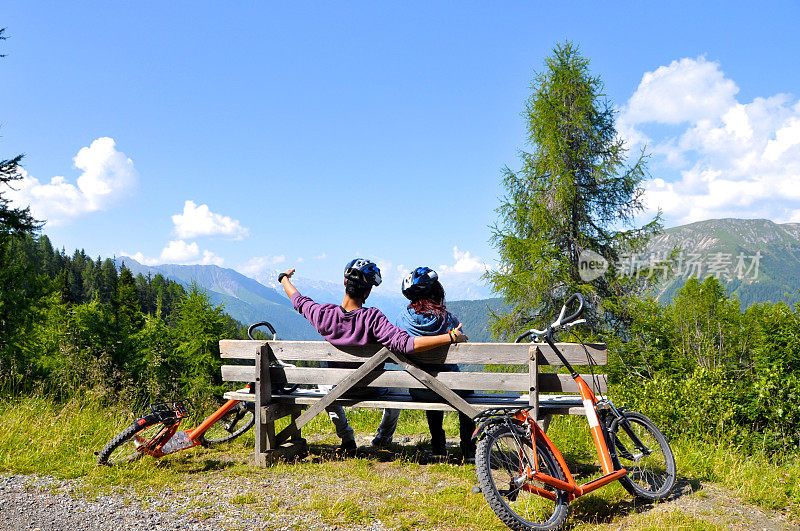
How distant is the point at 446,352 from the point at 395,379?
0.60 meters

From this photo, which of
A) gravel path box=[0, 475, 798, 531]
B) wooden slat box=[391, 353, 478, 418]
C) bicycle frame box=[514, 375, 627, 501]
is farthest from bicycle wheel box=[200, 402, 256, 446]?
bicycle frame box=[514, 375, 627, 501]

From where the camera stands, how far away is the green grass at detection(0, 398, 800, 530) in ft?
14.2

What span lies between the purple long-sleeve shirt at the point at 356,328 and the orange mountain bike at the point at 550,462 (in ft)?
4.39

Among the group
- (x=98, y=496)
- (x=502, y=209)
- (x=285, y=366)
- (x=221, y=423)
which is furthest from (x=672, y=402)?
(x=502, y=209)

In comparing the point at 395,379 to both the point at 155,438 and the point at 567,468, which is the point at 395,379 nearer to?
the point at 567,468

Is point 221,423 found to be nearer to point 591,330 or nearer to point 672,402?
point 672,402

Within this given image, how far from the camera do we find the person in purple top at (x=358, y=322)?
535 cm

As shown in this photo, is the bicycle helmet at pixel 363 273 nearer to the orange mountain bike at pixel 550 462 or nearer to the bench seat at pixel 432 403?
the bench seat at pixel 432 403

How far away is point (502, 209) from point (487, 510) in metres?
19.1

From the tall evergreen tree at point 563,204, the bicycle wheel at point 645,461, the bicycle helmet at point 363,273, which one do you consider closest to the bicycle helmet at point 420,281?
the bicycle helmet at point 363,273

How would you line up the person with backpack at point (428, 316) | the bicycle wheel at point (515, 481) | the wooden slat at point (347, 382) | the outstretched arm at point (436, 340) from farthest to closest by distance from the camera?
1. the person with backpack at point (428, 316)
2. the wooden slat at point (347, 382)
3. the outstretched arm at point (436, 340)
4. the bicycle wheel at point (515, 481)

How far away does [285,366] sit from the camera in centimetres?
611

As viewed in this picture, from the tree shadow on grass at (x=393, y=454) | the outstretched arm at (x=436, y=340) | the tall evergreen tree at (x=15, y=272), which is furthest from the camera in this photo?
the tall evergreen tree at (x=15, y=272)

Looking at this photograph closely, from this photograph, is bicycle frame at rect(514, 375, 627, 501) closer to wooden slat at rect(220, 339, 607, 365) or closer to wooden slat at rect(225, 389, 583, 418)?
wooden slat at rect(220, 339, 607, 365)
